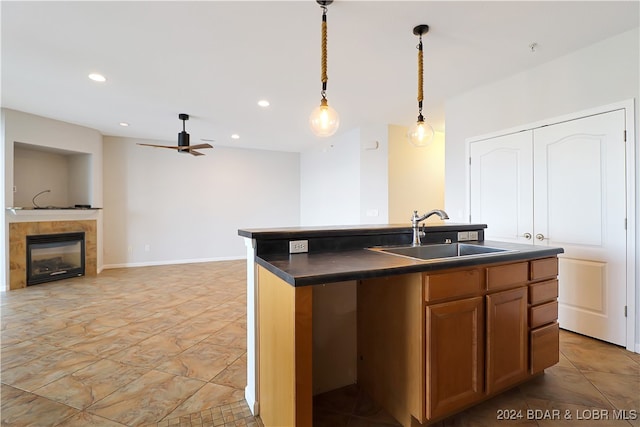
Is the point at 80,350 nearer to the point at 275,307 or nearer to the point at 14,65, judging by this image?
the point at 275,307

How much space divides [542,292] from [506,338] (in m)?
0.45

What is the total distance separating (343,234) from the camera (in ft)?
6.23

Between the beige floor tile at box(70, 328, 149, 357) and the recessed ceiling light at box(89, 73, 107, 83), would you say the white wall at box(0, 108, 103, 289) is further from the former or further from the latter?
the beige floor tile at box(70, 328, 149, 357)

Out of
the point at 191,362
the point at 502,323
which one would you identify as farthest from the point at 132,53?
the point at 502,323

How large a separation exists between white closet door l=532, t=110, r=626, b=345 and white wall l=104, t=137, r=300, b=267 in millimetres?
5466

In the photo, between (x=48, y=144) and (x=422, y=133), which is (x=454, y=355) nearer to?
(x=422, y=133)

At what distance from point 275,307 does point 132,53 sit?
2.80 metres

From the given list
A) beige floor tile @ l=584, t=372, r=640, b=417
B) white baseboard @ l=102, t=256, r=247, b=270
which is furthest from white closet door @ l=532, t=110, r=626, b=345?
white baseboard @ l=102, t=256, r=247, b=270

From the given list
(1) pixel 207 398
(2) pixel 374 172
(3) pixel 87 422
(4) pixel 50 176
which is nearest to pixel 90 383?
(3) pixel 87 422

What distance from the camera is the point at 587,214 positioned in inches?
104

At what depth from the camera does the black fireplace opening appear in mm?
4535

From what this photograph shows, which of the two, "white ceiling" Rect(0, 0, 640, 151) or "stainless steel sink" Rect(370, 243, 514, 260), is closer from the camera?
"stainless steel sink" Rect(370, 243, 514, 260)

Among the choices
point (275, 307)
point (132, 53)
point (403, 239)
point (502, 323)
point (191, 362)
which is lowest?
point (191, 362)

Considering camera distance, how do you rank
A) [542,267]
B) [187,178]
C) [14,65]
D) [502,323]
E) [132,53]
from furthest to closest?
[187,178]
[14,65]
[132,53]
[542,267]
[502,323]
